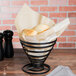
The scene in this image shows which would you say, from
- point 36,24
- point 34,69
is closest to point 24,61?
point 34,69

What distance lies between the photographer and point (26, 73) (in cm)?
123

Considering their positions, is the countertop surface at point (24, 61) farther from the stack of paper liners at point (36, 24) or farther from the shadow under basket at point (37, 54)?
the stack of paper liners at point (36, 24)

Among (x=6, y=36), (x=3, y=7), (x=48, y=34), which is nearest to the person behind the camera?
(x=48, y=34)

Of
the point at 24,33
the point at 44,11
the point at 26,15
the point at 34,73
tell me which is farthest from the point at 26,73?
the point at 44,11

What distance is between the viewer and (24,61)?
141 cm

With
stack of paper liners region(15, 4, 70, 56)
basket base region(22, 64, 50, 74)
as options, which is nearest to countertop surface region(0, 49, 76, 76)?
basket base region(22, 64, 50, 74)

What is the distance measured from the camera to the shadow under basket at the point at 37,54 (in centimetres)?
118

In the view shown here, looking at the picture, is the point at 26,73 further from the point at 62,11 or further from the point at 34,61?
the point at 62,11

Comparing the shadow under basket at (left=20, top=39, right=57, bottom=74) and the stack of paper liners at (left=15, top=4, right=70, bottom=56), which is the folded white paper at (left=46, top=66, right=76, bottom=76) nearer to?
the shadow under basket at (left=20, top=39, right=57, bottom=74)

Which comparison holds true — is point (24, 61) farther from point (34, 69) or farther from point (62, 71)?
point (62, 71)

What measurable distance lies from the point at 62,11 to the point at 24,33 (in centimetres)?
57

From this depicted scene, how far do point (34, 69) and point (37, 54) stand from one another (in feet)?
0.42

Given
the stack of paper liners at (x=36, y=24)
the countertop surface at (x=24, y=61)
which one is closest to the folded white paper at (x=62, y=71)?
the countertop surface at (x=24, y=61)

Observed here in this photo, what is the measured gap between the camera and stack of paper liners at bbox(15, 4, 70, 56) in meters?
1.16
